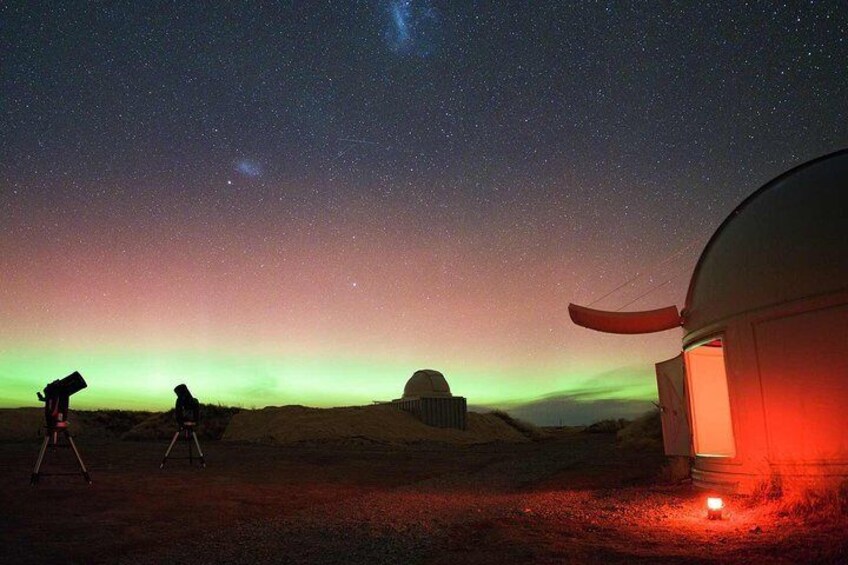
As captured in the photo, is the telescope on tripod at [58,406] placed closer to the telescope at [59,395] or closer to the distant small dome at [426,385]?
the telescope at [59,395]

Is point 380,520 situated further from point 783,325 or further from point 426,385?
point 426,385

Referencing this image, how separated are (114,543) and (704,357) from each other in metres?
12.4

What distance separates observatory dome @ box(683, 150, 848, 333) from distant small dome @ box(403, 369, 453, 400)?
89.3 ft

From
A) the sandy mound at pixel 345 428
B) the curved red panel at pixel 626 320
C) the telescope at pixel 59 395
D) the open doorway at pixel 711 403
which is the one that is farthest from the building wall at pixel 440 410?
the telescope at pixel 59 395

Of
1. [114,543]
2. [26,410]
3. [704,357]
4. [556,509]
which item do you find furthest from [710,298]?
[26,410]

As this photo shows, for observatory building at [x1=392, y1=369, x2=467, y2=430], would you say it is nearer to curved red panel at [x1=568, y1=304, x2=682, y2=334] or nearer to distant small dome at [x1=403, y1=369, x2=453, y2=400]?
distant small dome at [x1=403, y1=369, x2=453, y2=400]

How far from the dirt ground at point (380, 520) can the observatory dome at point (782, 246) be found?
10.5 ft

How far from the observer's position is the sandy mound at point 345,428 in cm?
2755

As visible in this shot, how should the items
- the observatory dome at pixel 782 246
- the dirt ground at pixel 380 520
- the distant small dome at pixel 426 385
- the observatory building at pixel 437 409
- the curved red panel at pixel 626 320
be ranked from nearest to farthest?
1. the dirt ground at pixel 380 520
2. the observatory dome at pixel 782 246
3. the curved red panel at pixel 626 320
4. the observatory building at pixel 437 409
5. the distant small dome at pixel 426 385

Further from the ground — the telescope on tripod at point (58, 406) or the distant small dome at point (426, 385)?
the distant small dome at point (426, 385)

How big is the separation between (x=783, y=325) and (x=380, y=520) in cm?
660

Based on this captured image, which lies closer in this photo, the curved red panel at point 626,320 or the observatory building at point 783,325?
the observatory building at point 783,325

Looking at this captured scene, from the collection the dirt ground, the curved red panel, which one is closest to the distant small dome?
the dirt ground

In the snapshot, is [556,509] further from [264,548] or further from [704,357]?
[704,357]
